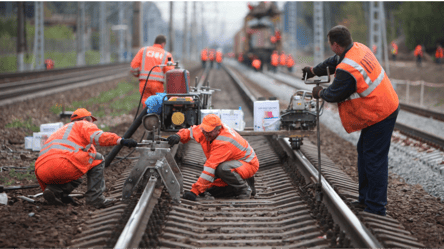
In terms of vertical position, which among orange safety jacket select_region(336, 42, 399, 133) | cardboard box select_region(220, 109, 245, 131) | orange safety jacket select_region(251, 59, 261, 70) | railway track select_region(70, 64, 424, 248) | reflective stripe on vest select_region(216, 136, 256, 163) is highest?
orange safety jacket select_region(251, 59, 261, 70)

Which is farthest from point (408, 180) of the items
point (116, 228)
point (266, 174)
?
point (116, 228)

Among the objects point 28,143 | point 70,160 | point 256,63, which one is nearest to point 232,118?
point 70,160

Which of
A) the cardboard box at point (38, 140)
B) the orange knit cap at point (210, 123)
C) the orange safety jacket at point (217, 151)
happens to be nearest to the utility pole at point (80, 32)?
the cardboard box at point (38, 140)

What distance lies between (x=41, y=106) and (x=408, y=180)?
10.8 meters

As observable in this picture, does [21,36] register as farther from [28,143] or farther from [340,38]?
[340,38]

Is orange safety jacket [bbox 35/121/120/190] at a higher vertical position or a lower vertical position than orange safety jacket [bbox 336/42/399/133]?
lower

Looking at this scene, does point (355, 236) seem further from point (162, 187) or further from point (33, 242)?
point (33, 242)

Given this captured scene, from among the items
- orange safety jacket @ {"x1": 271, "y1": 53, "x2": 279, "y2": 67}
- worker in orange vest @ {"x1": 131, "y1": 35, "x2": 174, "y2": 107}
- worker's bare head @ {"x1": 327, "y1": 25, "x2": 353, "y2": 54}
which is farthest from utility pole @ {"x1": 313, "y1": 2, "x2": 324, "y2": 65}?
worker's bare head @ {"x1": 327, "y1": 25, "x2": 353, "y2": 54}

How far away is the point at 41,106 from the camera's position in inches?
536

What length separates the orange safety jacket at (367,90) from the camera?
181 inches

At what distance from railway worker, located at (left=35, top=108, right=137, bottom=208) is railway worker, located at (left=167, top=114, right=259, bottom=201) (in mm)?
825

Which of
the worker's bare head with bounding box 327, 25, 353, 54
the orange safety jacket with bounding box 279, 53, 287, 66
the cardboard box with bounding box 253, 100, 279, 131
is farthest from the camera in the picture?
the orange safety jacket with bounding box 279, 53, 287, 66

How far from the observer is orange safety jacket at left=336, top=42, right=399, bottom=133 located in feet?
15.1

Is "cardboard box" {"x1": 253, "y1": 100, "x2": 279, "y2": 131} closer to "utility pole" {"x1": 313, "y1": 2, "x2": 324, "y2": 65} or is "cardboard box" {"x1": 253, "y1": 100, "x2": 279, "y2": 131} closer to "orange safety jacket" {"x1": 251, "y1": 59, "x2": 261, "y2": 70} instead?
→ "utility pole" {"x1": 313, "y1": 2, "x2": 324, "y2": 65}
